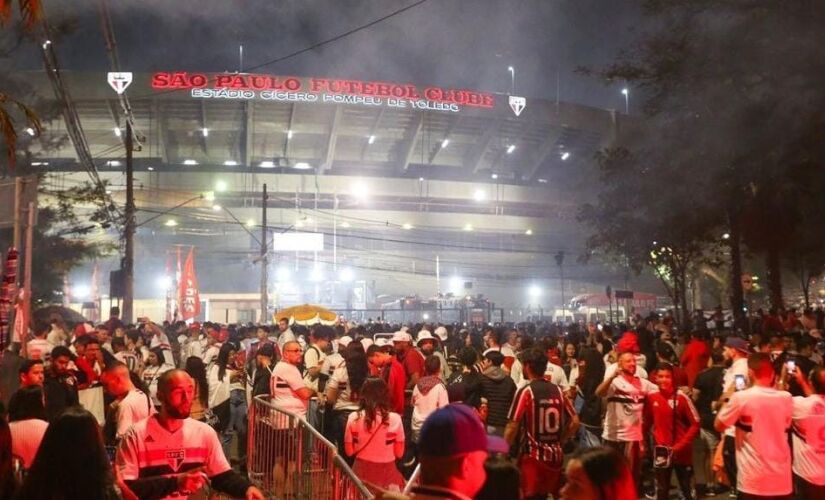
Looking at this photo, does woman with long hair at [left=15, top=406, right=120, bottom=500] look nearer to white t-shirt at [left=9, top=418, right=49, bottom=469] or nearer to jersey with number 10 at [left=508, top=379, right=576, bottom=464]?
white t-shirt at [left=9, top=418, right=49, bottom=469]

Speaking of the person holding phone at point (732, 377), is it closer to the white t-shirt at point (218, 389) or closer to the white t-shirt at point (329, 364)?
the white t-shirt at point (329, 364)

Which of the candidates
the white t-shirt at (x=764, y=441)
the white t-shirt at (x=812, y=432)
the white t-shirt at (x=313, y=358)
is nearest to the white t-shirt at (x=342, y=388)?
the white t-shirt at (x=313, y=358)

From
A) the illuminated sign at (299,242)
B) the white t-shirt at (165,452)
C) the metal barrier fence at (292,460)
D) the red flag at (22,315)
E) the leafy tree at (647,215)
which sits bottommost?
the metal barrier fence at (292,460)

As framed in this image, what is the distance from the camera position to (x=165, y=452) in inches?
167

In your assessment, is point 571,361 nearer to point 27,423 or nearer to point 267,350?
point 267,350

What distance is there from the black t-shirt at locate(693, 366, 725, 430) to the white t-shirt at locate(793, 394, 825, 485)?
10.2ft

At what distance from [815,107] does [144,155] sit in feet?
153

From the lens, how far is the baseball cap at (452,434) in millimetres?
2627

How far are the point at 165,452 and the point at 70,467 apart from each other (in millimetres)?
1094

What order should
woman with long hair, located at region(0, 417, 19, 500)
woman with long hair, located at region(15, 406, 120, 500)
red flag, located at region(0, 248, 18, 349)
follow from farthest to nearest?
red flag, located at region(0, 248, 18, 349)
woman with long hair, located at region(0, 417, 19, 500)
woman with long hair, located at region(15, 406, 120, 500)

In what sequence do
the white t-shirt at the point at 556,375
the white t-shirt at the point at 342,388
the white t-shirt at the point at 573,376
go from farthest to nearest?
the white t-shirt at the point at 573,376 → the white t-shirt at the point at 556,375 → the white t-shirt at the point at 342,388

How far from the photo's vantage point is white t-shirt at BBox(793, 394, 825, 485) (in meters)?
6.18

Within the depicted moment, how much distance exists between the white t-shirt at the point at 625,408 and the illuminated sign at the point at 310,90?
40.5 m

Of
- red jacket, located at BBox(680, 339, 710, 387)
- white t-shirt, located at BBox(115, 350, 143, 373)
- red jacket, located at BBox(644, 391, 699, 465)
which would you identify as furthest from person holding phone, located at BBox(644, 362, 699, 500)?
white t-shirt, located at BBox(115, 350, 143, 373)
